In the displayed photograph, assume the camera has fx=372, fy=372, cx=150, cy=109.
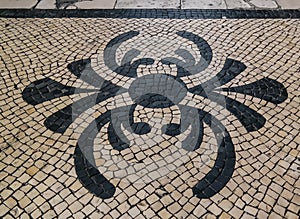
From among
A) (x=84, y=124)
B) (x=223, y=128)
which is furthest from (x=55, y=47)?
(x=223, y=128)

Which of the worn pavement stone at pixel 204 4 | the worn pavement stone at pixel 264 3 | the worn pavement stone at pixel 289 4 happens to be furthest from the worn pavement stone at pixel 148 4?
the worn pavement stone at pixel 289 4

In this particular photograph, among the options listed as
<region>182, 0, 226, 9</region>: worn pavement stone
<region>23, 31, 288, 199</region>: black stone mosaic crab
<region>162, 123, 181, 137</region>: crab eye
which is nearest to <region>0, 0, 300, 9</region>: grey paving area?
<region>182, 0, 226, 9</region>: worn pavement stone

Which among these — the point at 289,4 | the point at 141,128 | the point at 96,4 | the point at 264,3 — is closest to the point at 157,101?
the point at 141,128

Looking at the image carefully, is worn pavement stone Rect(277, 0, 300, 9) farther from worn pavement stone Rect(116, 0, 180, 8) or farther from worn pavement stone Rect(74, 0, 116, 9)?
worn pavement stone Rect(74, 0, 116, 9)

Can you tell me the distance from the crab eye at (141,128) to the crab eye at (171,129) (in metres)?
0.11

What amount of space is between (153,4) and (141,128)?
2154 millimetres

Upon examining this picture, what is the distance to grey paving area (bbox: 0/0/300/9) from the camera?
4.21 metres

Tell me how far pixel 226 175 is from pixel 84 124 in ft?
3.43

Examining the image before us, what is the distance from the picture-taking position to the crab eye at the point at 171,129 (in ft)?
8.41

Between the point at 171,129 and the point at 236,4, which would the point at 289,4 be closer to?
the point at 236,4

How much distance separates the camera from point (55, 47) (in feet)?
11.5

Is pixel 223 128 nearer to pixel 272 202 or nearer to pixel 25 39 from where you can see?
pixel 272 202

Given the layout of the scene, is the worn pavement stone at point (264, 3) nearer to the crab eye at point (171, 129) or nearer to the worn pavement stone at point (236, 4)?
the worn pavement stone at point (236, 4)

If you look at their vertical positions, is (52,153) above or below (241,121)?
below
